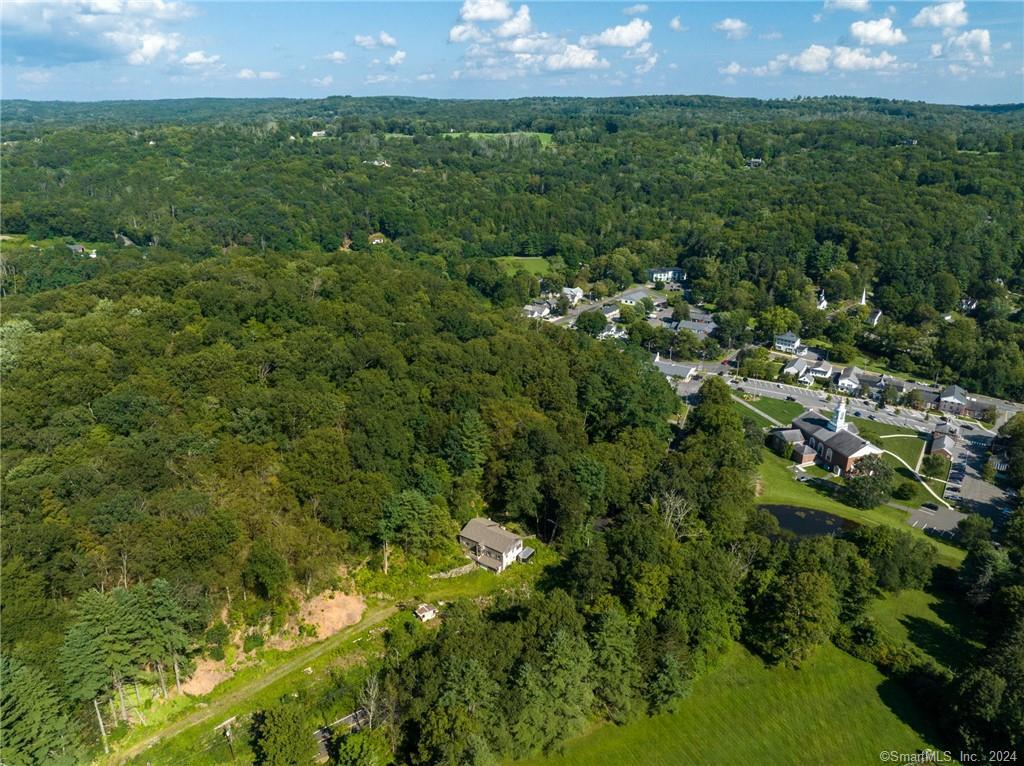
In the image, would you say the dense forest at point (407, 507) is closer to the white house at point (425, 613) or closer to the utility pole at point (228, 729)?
the utility pole at point (228, 729)

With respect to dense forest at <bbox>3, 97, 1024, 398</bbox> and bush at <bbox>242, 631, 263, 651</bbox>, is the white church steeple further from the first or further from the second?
bush at <bbox>242, 631, 263, 651</bbox>

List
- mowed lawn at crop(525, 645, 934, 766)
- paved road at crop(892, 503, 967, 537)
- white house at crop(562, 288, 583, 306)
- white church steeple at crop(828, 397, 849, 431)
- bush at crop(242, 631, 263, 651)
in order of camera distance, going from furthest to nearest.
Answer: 1. white house at crop(562, 288, 583, 306)
2. white church steeple at crop(828, 397, 849, 431)
3. paved road at crop(892, 503, 967, 537)
4. bush at crop(242, 631, 263, 651)
5. mowed lawn at crop(525, 645, 934, 766)

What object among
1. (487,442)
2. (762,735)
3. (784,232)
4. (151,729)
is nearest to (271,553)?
(151,729)

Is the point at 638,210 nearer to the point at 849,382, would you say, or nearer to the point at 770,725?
the point at 849,382

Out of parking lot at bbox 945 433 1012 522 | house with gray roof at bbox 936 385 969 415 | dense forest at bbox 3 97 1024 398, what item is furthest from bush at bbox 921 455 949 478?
dense forest at bbox 3 97 1024 398

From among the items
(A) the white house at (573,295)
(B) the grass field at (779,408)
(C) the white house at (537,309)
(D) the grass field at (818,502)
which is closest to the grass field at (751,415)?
(B) the grass field at (779,408)

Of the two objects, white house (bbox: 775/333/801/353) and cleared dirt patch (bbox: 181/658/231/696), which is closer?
cleared dirt patch (bbox: 181/658/231/696)

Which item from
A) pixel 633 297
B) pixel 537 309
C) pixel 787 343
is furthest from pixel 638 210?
pixel 787 343
